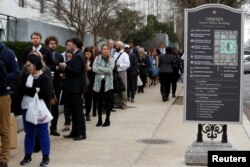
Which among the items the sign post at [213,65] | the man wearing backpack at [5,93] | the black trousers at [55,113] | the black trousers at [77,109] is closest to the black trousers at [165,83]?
the black trousers at [55,113]

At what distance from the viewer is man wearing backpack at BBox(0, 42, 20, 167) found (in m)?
7.11

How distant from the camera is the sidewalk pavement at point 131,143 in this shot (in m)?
8.02

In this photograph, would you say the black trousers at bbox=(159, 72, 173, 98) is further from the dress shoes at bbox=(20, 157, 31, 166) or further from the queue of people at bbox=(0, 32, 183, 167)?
the dress shoes at bbox=(20, 157, 31, 166)

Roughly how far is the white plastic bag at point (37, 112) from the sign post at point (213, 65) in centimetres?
192

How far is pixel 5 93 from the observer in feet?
23.4

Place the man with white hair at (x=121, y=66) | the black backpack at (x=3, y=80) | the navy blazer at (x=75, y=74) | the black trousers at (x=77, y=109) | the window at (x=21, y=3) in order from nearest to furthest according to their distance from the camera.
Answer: the black backpack at (x=3, y=80) < the navy blazer at (x=75, y=74) < the black trousers at (x=77, y=109) < the man with white hair at (x=121, y=66) < the window at (x=21, y=3)

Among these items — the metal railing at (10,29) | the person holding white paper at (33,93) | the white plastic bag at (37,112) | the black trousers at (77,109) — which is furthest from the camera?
the metal railing at (10,29)

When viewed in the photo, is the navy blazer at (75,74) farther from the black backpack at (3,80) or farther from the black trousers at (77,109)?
the black backpack at (3,80)

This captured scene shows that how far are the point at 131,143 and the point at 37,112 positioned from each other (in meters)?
2.49

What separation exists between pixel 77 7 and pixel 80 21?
28.0 inches

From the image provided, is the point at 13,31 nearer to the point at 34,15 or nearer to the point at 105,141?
the point at 34,15

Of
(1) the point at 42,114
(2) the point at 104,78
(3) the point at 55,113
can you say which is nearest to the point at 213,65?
(1) the point at 42,114

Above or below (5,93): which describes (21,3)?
above

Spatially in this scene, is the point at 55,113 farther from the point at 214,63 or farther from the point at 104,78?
the point at 214,63
